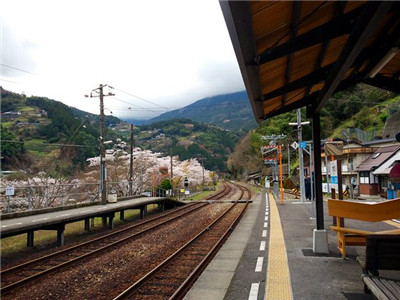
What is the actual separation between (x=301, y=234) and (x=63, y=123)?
51.5 m

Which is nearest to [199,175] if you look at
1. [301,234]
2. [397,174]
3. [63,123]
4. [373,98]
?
[63,123]

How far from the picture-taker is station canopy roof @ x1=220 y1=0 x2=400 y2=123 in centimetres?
304

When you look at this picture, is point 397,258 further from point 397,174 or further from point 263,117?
point 263,117

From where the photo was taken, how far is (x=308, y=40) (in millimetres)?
3865

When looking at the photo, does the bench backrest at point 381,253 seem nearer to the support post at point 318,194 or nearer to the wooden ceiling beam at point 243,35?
the wooden ceiling beam at point 243,35

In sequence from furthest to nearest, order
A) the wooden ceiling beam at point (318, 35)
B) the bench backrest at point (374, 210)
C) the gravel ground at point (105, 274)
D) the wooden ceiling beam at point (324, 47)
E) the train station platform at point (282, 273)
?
1. the gravel ground at point (105, 274)
2. the bench backrest at point (374, 210)
3. the train station platform at point (282, 273)
4. the wooden ceiling beam at point (318, 35)
5. the wooden ceiling beam at point (324, 47)

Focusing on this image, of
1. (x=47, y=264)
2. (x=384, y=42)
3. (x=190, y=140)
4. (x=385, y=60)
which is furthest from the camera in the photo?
(x=190, y=140)

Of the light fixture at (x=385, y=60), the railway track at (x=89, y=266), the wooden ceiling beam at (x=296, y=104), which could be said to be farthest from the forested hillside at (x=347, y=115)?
the light fixture at (x=385, y=60)

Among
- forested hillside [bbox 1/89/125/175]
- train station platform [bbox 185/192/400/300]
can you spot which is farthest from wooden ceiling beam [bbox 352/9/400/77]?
forested hillside [bbox 1/89/125/175]

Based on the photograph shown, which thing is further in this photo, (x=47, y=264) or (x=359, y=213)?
(x=47, y=264)

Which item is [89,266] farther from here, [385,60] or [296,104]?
[385,60]

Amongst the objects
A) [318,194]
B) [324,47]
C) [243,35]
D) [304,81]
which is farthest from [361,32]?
[318,194]

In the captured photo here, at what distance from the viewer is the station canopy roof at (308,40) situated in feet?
9.97

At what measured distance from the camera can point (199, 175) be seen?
210 ft
